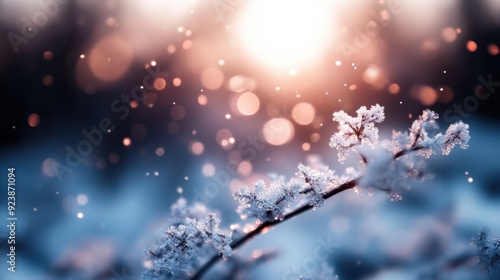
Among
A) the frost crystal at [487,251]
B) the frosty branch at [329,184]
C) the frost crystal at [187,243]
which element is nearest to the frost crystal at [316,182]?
the frosty branch at [329,184]

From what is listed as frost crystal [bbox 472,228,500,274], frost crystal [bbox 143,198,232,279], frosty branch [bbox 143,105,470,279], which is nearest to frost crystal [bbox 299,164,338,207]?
frosty branch [bbox 143,105,470,279]

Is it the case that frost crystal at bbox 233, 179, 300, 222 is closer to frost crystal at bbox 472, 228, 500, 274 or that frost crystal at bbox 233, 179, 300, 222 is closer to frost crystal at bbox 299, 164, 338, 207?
frost crystal at bbox 299, 164, 338, 207

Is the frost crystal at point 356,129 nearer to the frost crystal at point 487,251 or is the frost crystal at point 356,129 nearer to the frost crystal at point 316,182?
the frost crystal at point 316,182

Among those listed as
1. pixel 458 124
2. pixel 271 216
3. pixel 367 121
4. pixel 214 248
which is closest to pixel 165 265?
pixel 214 248

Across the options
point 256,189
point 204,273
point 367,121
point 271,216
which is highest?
point 367,121

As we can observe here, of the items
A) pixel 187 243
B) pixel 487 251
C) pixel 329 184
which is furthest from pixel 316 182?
pixel 487 251

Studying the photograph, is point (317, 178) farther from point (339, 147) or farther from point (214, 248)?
point (214, 248)
